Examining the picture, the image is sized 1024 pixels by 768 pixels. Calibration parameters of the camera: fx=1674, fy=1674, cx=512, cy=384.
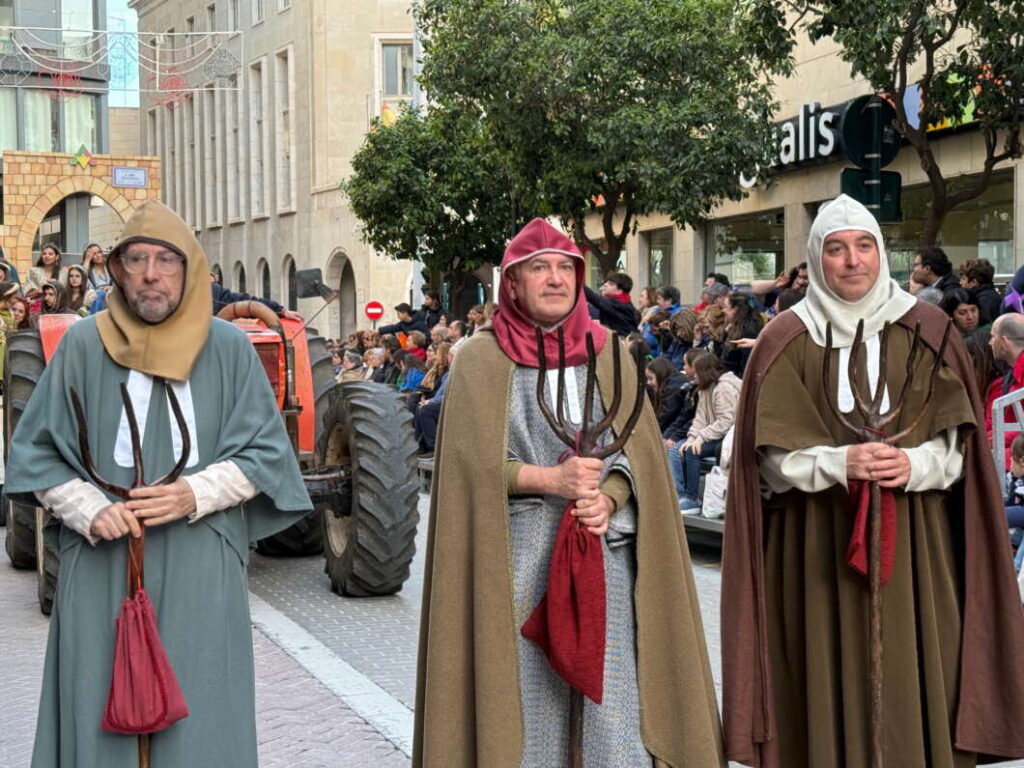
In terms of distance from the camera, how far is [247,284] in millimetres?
64188

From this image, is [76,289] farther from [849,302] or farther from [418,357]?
[418,357]

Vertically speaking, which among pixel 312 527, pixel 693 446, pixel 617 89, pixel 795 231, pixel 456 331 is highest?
pixel 617 89

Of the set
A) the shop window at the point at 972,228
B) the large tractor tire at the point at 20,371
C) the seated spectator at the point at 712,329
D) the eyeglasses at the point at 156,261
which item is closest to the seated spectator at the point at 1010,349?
the seated spectator at the point at 712,329

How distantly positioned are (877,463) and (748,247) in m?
25.0

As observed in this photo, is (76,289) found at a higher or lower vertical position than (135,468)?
higher

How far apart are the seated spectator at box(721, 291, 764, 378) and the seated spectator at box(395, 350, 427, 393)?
8.21 meters

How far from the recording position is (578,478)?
171 inches

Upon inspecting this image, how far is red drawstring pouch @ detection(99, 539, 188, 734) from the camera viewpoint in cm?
445

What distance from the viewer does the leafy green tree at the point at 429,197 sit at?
3284 cm

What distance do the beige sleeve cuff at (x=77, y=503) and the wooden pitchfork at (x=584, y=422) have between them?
124 cm

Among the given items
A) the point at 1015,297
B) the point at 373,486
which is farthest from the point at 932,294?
the point at 373,486

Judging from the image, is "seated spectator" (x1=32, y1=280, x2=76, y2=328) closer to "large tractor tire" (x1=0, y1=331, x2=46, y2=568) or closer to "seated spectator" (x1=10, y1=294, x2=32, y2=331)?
"seated spectator" (x1=10, y1=294, x2=32, y2=331)

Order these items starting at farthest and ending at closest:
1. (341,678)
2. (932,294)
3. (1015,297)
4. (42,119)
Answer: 1. (42,119)
2. (1015,297)
3. (932,294)
4. (341,678)

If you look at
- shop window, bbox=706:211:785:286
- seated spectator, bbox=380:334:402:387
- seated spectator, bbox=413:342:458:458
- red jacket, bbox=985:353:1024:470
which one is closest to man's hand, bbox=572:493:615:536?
red jacket, bbox=985:353:1024:470
